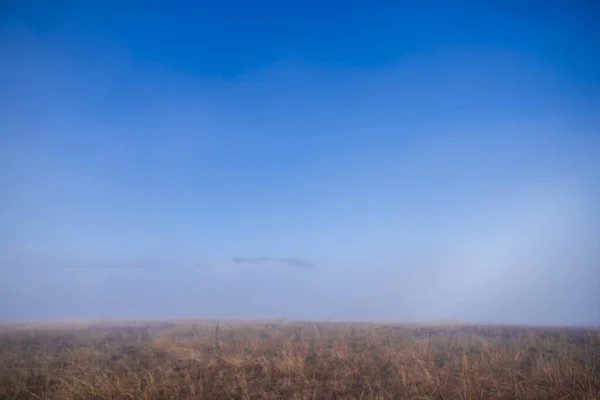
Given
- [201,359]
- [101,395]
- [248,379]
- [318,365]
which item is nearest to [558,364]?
[318,365]

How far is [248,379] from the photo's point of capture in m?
11.1

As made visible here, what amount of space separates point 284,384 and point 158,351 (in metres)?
6.67

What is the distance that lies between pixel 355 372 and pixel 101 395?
7113 mm

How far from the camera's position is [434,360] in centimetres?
1332

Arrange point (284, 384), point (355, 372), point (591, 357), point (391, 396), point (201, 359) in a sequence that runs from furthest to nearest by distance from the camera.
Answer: point (591, 357) < point (201, 359) < point (355, 372) < point (284, 384) < point (391, 396)

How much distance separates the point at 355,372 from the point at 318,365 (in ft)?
4.12

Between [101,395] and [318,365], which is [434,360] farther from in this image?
[101,395]

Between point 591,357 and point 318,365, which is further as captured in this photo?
point 591,357

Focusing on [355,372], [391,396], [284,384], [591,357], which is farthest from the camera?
[591,357]

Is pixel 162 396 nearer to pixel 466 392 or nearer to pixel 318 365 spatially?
pixel 318 365

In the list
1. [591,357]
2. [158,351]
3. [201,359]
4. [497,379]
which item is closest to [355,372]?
[497,379]

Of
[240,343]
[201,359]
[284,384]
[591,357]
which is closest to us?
[284,384]

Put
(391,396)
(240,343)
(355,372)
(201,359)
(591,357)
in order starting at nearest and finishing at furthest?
(391,396) < (355,372) < (201,359) < (591,357) < (240,343)

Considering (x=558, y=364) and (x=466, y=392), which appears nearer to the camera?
(x=466, y=392)
